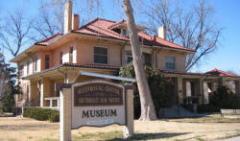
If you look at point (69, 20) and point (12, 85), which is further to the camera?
point (12, 85)

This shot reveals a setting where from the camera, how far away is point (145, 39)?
36.8 meters

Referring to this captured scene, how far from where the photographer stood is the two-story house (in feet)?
99.8

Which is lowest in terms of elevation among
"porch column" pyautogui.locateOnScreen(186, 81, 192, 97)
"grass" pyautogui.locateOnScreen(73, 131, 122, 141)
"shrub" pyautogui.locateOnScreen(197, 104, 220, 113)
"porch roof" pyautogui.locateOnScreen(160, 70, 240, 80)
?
"grass" pyautogui.locateOnScreen(73, 131, 122, 141)

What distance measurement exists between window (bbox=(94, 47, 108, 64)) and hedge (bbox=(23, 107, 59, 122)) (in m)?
6.17

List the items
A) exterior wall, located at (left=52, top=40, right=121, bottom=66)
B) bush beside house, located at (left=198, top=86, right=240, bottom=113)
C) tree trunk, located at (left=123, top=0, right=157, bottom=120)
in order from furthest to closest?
bush beside house, located at (left=198, top=86, right=240, bottom=113) → exterior wall, located at (left=52, top=40, right=121, bottom=66) → tree trunk, located at (left=123, top=0, right=157, bottom=120)

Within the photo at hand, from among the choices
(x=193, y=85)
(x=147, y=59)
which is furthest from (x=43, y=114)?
(x=193, y=85)

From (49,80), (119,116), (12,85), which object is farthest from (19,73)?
(119,116)

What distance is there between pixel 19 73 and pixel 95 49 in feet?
55.4

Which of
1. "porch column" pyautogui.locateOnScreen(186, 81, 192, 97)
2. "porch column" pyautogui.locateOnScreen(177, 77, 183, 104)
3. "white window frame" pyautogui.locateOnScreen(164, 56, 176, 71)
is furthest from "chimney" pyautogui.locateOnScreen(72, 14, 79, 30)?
"porch column" pyautogui.locateOnScreen(186, 81, 192, 97)

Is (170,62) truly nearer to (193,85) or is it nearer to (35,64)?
(193,85)

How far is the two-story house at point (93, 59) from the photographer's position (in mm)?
30416

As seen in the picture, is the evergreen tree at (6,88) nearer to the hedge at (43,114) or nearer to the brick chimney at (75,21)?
the hedge at (43,114)

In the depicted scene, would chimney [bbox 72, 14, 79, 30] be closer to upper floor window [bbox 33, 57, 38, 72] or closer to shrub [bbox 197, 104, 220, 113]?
upper floor window [bbox 33, 57, 38, 72]

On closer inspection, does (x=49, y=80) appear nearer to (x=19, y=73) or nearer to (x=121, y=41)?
(x=121, y=41)
